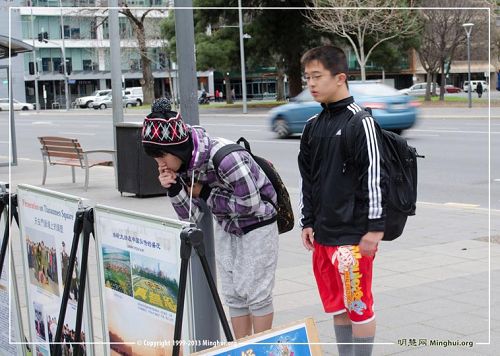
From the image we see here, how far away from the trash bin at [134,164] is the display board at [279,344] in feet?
29.5

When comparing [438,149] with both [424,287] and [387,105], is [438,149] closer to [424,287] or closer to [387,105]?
[387,105]

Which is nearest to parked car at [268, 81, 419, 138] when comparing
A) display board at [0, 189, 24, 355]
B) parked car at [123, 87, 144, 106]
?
display board at [0, 189, 24, 355]

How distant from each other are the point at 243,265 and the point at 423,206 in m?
7.69

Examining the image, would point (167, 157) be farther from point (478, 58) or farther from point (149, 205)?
point (478, 58)

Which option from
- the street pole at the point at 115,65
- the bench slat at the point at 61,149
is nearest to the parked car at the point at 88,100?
the bench slat at the point at 61,149

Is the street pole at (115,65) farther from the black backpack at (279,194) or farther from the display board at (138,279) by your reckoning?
the display board at (138,279)

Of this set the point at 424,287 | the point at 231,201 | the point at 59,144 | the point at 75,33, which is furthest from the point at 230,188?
the point at 75,33

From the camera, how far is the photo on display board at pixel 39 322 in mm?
4648

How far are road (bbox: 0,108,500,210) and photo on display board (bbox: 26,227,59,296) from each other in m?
2.62

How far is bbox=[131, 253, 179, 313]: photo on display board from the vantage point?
11.5 ft

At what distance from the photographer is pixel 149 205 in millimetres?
11984

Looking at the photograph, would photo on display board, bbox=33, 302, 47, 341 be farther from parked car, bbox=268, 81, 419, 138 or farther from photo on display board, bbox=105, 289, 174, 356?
parked car, bbox=268, 81, 419, 138

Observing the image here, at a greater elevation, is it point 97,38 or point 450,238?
point 97,38

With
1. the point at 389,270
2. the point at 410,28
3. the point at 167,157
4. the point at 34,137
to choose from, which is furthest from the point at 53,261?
the point at 410,28
